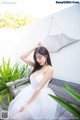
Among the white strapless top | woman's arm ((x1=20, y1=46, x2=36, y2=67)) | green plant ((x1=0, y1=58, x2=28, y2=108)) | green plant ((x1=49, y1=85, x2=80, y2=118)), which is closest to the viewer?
green plant ((x1=49, y1=85, x2=80, y2=118))

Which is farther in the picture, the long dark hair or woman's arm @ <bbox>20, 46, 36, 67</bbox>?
woman's arm @ <bbox>20, 46, 36, 67</bbox>

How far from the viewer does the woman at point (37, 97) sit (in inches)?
60.8

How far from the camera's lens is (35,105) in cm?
157

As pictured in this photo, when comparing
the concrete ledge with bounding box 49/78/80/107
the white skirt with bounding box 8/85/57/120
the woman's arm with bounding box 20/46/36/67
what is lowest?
the white skirt with bounding box 8/85/57/120

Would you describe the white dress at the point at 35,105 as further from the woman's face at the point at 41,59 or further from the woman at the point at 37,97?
the woman's face at the point at 41,59

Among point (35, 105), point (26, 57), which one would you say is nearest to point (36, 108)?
point (35, 105)

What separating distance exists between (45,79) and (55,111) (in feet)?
0.88

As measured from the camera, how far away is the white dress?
1.53m

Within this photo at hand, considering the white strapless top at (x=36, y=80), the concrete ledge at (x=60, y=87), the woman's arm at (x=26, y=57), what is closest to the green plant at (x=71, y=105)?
the concrete ledge at (x=60, y=87)

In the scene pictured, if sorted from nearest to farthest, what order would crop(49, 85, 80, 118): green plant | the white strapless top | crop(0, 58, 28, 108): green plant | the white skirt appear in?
crop(49, 85, 80, 118): green plant, the white skirt, the white strapless top, crop(0, 58, 28, 108): green plant

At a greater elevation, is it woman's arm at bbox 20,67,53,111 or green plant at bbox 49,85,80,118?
green plant at bbox 49,85,80,118

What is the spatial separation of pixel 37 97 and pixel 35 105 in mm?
71

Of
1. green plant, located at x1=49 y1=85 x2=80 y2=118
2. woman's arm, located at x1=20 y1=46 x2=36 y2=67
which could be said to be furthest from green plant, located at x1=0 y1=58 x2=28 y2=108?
green plant, located at x1=49 y1=85 x2=80 y2=118

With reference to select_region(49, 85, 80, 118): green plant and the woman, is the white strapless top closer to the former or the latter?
the woman
